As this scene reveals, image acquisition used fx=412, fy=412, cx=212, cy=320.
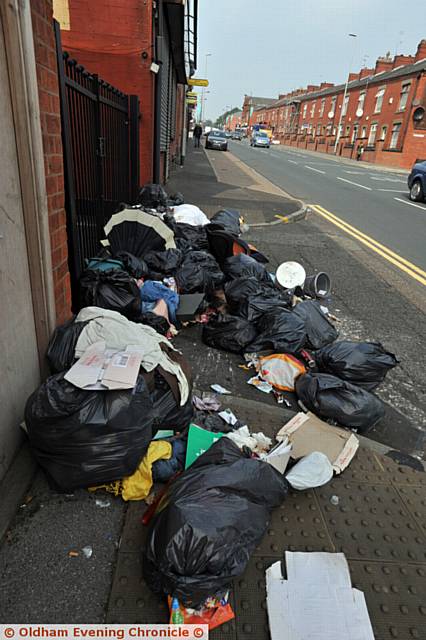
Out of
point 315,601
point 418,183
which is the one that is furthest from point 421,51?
point 315,601

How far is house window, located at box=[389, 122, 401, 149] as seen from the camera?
1515 inches

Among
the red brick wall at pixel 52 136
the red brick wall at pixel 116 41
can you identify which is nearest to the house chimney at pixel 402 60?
the red brick wall at pixel 116 41

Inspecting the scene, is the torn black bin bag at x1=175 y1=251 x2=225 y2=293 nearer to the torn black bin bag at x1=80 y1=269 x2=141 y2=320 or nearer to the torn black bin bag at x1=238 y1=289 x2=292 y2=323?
the torn black bin bag at x1=238 y1=289 x2=292 y2=323

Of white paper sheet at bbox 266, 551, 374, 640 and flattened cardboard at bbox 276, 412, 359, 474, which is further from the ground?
white paper sheet at bbox 266, 551, 374, 640

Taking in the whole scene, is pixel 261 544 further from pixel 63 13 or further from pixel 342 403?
pixel 63 13

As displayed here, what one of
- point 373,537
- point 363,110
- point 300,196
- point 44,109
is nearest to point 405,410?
point 373,537

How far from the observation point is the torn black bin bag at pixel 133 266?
13.6 feet

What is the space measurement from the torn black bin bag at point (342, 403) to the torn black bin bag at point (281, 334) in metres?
0.61

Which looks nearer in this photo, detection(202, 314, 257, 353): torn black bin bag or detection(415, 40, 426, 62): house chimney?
detection(202, 314, 257, 353): torn black bin bag

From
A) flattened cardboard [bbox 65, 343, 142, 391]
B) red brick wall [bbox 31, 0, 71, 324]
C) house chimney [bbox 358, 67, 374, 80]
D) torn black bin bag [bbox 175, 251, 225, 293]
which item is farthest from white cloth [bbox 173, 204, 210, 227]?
house chimney [bbox 358, 67, 374, 80]

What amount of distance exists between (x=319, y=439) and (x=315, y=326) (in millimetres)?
1442

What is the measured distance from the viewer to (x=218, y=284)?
473cm

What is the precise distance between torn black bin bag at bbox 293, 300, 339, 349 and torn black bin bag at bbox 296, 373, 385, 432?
2.51ft

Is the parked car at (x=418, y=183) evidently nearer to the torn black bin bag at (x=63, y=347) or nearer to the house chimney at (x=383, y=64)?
the torn black bin bag at (x=63, y=347)
